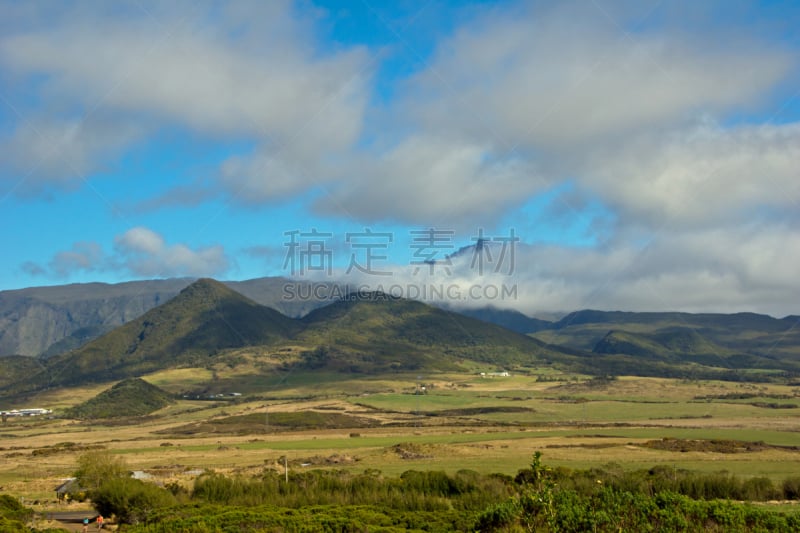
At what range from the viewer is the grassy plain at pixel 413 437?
265 ft

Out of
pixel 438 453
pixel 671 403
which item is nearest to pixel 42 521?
pixel 438 453

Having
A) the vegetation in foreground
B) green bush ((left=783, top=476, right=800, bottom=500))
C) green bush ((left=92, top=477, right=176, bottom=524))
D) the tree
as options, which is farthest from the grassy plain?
green bush ((left=92, top=477, right=176, bottom=524))

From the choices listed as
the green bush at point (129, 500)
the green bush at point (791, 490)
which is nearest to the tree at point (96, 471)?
the green bush at point (129, 500)

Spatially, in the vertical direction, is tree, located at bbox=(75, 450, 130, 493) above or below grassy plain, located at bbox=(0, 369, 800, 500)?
above

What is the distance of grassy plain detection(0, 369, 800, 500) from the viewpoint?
80688mm

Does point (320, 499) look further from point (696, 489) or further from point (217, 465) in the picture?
point (217, 465)

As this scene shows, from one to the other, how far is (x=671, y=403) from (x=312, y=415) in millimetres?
104672

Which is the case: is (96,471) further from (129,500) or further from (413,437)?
(413,437)

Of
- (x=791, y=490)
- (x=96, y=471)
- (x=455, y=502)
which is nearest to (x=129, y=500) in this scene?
(x=96, y=471)

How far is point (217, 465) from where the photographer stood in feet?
282

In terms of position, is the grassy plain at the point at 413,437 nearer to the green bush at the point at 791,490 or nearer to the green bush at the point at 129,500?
the green bush at the point at 791,490

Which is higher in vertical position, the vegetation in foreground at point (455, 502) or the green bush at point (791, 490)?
the vegetation in foreground at point (455, 502)

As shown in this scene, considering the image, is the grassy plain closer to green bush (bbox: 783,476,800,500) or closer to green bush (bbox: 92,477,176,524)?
green bush (bbox: 783,476,800,500)

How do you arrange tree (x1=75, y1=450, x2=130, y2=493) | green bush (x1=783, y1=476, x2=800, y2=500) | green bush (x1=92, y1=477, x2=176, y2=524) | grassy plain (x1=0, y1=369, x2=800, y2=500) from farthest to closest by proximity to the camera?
grassy plain (x1=0, y1=369, x2=800, y2=500) → tree (x1=75, y1=450, x2=130, y2=493) → green bush (x1=783, y1=476, x2=800, y2=500) → green bush (x1=92, y1=477, x2=176, y2=524)
